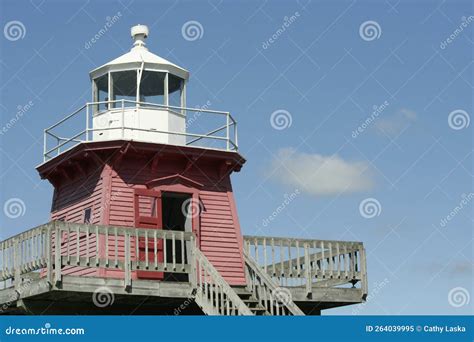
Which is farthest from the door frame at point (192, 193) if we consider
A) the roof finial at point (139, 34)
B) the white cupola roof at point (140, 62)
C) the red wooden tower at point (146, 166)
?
the roof finial at point (139, 34)

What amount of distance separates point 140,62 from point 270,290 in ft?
24.0

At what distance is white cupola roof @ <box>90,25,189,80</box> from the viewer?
30.2 metres

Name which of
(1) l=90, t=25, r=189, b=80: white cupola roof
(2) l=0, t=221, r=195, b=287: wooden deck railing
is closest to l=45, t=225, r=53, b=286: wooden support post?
(2) l=0, t=221, r=195, b=287: wooden deck railing

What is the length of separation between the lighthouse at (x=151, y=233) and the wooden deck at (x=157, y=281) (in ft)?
0.11

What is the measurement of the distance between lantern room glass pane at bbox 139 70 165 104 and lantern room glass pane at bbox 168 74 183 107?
0.73ft

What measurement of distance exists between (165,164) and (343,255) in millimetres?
5326

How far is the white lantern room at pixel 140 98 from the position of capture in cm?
2977

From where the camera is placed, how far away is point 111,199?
28438 millimetres

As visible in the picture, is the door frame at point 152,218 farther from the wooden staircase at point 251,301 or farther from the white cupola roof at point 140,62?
the white cupola roof at point 140,62

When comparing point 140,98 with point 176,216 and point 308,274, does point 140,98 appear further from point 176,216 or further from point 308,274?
point 308,274

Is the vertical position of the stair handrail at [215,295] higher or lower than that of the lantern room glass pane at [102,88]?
lower

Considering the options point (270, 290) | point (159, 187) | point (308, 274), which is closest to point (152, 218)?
point (159, 187)

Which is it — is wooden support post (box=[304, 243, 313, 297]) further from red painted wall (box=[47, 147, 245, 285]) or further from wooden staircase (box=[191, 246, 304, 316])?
red painted wall (box=[47, 147, 245, 285])
